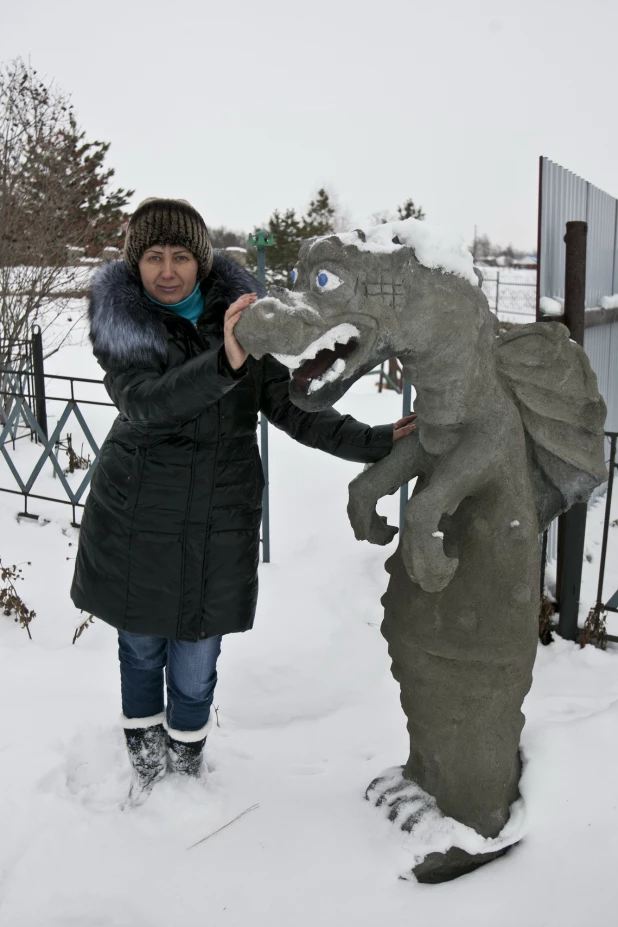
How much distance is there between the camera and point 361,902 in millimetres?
2014

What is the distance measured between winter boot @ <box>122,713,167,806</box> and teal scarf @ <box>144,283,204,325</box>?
4.23 ft

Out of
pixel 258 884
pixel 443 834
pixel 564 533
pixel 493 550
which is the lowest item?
pixel 258 884

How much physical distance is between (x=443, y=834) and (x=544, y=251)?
297 centimetres

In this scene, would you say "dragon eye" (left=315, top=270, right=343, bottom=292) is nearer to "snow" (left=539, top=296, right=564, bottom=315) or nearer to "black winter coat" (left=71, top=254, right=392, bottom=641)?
"black winter coat" (left=71, top=254, right=392, bottom=641)

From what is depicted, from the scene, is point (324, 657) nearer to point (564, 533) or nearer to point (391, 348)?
point (564, 533)

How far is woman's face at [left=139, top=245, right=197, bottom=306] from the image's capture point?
7.13 ft

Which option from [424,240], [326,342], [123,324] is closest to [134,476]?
[123,324]

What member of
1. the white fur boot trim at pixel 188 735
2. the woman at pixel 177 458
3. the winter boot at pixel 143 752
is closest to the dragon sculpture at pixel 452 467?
the woman at pixel 177 458

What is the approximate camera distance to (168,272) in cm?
217

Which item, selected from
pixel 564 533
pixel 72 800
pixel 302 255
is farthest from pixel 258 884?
pixel 564 533

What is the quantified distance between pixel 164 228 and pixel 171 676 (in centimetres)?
136

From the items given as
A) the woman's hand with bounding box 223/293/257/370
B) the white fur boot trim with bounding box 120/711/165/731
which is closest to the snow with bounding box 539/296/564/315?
the woman's hand with bounding box 223/293/257/370

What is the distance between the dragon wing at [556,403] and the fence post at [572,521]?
1.40 meters

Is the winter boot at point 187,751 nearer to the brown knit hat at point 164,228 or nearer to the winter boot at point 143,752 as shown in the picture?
the winter boot at point 143,752
